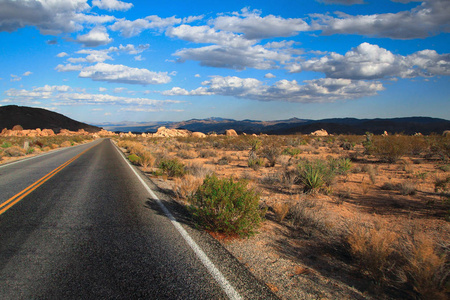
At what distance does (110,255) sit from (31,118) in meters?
129

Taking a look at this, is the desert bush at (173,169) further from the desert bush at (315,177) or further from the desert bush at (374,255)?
the desert bush at (374,255)

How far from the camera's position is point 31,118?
4195 inches

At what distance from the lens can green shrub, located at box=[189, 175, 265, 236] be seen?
4875mm

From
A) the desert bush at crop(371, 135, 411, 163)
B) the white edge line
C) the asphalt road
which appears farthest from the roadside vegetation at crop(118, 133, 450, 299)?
the desert bush at crop(371, 135, 411, 163)

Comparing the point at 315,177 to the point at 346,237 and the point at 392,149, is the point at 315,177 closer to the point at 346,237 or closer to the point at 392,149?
the point at 346,237

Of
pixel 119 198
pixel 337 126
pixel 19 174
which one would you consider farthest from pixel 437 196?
pixel 337 126

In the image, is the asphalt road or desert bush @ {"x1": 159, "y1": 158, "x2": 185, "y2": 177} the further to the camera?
desert bush @ {"x1": 159, "y1": 158, "x2": 185, "y2": 177}

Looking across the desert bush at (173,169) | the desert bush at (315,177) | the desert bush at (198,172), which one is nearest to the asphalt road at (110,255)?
the desert bush at (198,172)

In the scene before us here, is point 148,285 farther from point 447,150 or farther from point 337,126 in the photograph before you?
point 337,126

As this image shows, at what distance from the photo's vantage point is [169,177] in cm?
1173

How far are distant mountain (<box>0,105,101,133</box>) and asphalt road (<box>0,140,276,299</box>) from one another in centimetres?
11448

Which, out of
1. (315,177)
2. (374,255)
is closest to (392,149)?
(315,177)

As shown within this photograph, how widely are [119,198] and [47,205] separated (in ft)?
5.70

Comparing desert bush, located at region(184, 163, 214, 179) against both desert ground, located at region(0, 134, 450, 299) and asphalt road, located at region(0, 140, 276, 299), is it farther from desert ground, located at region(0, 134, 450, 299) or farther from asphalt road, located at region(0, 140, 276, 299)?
asphalt road, located at region(0, 140, 276, 299)
